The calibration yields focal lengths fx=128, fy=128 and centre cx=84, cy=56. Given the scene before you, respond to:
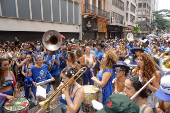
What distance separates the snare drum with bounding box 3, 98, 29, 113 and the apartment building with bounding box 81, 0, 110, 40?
17.0m

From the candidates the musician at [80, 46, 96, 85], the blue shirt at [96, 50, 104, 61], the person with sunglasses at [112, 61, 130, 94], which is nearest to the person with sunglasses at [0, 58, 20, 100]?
the person with sunglasses at [112, 61, 130, 94]

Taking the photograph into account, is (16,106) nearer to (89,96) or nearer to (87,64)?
(89,96)

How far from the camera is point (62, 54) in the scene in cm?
579

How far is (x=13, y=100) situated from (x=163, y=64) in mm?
3449

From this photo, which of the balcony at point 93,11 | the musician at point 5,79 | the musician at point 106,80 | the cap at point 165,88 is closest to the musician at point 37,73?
the musician at point 5,79

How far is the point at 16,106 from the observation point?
9.30 ft

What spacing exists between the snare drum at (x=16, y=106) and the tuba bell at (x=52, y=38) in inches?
106

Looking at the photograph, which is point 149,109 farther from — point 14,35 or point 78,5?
point 78,5

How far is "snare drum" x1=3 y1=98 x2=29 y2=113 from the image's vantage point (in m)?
2.75

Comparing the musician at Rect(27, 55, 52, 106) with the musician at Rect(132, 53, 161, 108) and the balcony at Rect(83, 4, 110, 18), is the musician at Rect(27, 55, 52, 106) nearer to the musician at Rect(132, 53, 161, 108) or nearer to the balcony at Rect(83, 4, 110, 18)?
the musician at Rect(132, 53, 161, 108)

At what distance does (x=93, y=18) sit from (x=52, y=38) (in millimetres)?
17025

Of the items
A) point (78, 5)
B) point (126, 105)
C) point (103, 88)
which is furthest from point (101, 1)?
point (126, 105)

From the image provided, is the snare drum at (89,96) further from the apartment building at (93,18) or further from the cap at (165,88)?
the apartment building at (93,18)

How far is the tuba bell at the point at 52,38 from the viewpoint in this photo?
210 inches
